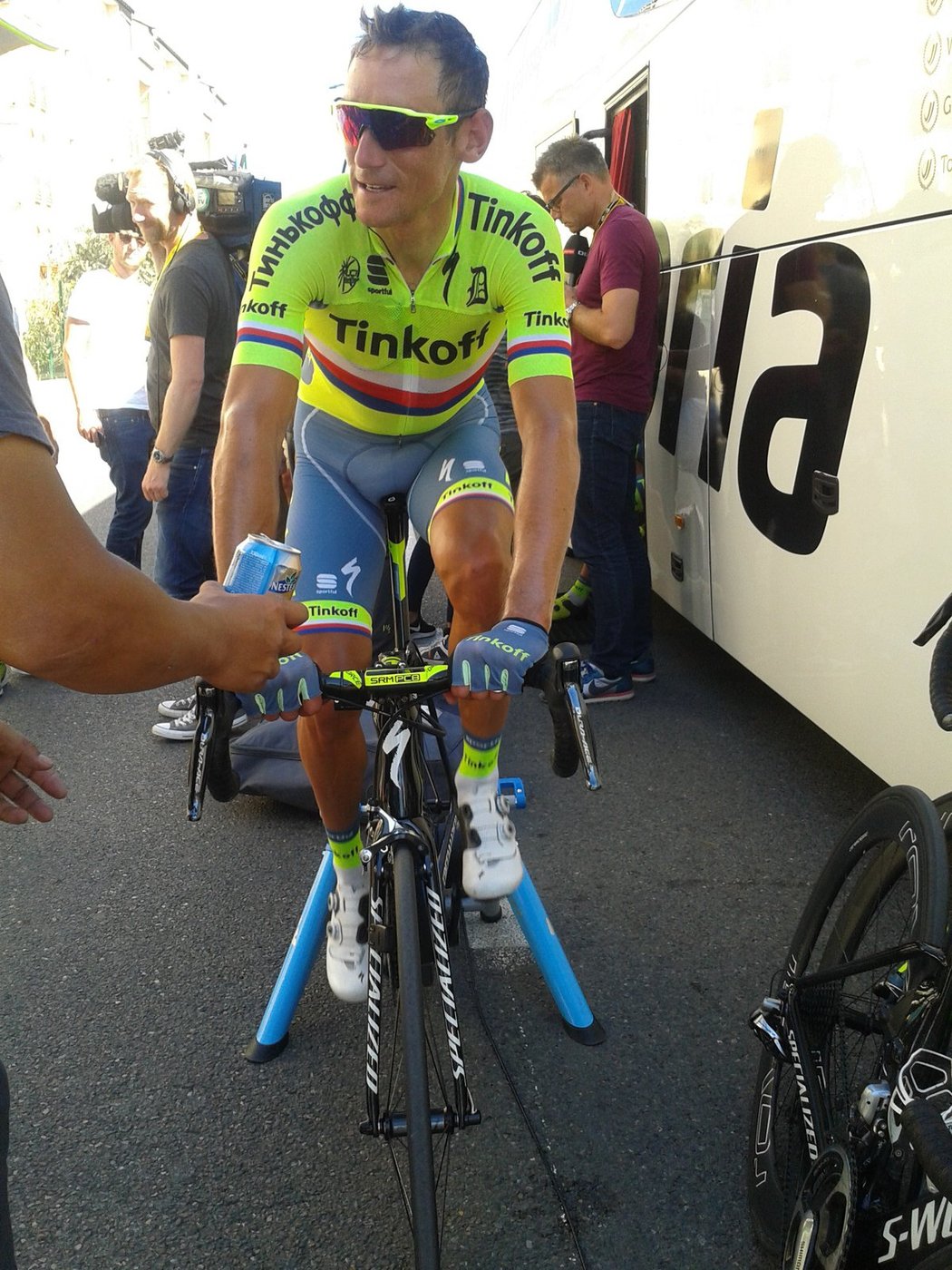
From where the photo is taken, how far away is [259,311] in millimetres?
2242

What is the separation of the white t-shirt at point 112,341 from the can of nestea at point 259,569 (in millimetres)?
3971

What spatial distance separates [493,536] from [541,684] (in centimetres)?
62

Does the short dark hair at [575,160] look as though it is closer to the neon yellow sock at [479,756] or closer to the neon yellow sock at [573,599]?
the neon yellow sock at [573,599]

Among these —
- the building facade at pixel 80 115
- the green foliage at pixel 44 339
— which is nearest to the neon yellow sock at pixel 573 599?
the green foliage at pixel 44 339

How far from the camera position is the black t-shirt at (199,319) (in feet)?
13.9

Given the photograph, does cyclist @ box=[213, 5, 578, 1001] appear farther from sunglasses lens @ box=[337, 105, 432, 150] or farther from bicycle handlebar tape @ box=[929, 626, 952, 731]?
bicycle handlebar tape @ box=[929, 626, 952, 731]

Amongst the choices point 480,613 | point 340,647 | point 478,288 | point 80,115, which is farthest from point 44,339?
point 80,115

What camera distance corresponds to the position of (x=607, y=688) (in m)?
5.00

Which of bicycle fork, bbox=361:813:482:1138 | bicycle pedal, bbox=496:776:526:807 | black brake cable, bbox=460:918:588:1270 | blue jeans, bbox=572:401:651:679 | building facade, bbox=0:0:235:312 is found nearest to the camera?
bicycle fork, bbox=361:813:482:1138

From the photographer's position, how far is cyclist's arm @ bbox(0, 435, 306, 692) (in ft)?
3.65

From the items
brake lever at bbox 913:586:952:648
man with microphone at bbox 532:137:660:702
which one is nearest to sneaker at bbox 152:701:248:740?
man with microphone at bbox 532:137:660:702

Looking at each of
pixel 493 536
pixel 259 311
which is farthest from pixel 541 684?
pixel 259 311

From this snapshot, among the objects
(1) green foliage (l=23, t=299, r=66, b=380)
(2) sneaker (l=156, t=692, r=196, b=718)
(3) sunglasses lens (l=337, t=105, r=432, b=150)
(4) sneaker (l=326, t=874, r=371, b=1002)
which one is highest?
(3) sunglasses lens (l=337, t=105, r=432, b=150)

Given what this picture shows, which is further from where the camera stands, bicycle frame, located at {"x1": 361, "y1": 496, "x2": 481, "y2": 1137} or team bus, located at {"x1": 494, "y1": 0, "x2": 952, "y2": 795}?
team bus, located at {"x1": 494, "y1": 0, "x2": 952, "y2": 795}
